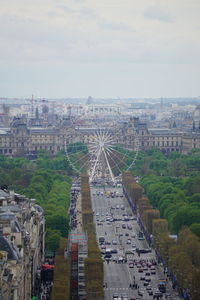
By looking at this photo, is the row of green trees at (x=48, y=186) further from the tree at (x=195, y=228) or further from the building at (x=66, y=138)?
the building at (x=66, y=138)

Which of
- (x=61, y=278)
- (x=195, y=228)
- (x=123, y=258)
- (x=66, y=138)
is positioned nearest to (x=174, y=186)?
(x=195, y=228)

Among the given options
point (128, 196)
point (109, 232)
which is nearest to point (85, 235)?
point (109, 232)

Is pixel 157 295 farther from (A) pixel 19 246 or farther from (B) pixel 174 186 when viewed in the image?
(B) pixel 174 186

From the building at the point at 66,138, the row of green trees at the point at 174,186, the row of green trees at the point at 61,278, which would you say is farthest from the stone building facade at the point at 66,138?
the row of green trees at the point at 61,278

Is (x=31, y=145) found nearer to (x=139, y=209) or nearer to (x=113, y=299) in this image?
(x=139, y=209)

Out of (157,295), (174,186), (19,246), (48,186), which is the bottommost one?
(157,295)

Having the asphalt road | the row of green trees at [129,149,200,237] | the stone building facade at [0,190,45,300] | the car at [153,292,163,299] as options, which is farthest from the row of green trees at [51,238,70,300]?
the row of green trees at [129,149,200,237]
